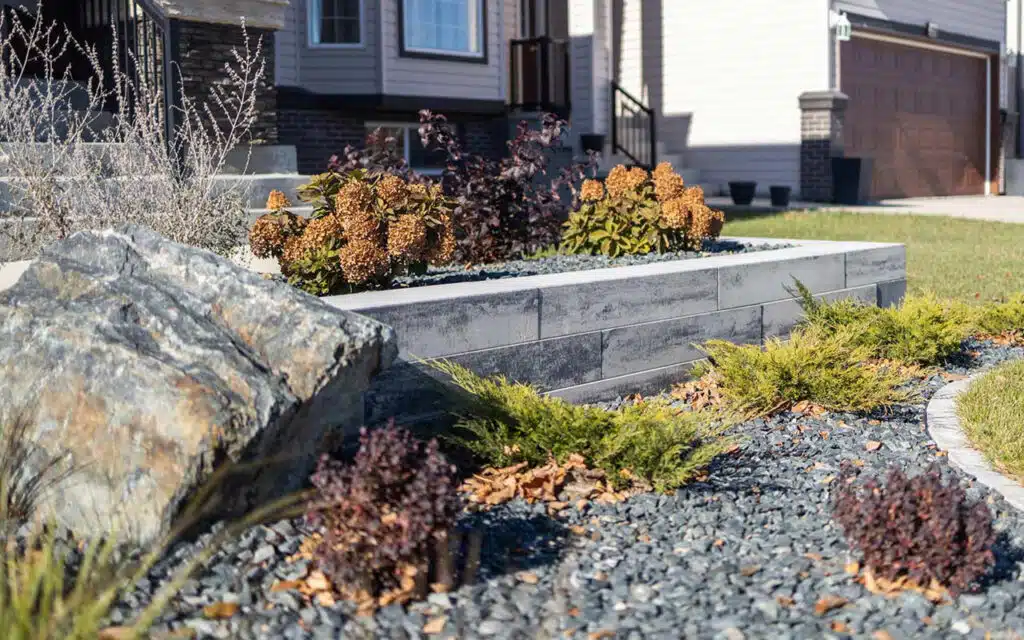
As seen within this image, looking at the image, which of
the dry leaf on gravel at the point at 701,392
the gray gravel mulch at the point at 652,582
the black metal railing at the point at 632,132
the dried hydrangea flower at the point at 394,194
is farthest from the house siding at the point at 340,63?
the gray gravel mulch at the point at 652,582

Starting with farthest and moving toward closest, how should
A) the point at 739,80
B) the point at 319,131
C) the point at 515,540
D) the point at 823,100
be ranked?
the point at 739,80 < the point at 823,100 < the point at 319,131 < the point at 515,540

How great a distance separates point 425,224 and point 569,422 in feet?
4.82

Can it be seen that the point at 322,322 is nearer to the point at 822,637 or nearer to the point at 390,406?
the point at 390,406

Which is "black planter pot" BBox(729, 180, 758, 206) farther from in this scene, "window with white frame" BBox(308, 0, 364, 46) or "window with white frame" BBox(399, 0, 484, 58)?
"window with white frame" BBox(308, 0, 364, 46)

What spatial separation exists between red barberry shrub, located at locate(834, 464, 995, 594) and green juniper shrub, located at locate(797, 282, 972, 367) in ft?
9.09

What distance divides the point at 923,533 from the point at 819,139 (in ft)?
51.1

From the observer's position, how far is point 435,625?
3.08m

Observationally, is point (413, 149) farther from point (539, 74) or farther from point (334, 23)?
point (334, 23)

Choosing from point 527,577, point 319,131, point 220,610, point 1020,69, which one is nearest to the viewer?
point 220,610

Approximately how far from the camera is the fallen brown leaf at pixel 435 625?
10.0 feet

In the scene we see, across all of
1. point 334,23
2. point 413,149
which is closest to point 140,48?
point 334,23

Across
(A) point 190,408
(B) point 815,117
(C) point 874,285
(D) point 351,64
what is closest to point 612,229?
(C) point 874,285

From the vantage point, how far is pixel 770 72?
1839cm

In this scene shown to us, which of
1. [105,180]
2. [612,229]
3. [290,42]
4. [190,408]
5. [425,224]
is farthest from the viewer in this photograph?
[290,42]
